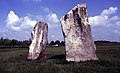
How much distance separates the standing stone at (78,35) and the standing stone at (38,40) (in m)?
4.70

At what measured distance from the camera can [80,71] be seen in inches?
723

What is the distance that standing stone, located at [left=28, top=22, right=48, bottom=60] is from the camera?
2917 centimetres

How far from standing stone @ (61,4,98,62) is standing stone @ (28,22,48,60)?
470 centimetres

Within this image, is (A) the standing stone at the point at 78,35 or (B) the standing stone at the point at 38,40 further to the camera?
(B) the standing stone at the point at 38,40

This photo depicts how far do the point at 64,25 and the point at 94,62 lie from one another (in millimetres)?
5401

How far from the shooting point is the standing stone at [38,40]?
29172mm

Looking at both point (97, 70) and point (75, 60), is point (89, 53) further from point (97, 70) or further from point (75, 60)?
point (97, 70)

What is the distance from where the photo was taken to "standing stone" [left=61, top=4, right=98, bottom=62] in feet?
79.9

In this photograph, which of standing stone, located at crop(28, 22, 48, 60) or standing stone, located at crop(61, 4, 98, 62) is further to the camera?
standing stone, located at crop(28, 22, 48, 60)

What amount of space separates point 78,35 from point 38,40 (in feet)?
20.9

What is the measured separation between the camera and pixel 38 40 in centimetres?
2969

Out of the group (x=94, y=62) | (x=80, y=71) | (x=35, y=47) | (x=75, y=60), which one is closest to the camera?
(x=80, y=71)

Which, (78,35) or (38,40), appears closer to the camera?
(78,35)

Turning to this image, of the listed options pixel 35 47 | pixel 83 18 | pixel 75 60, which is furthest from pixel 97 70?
pixel 35 47
